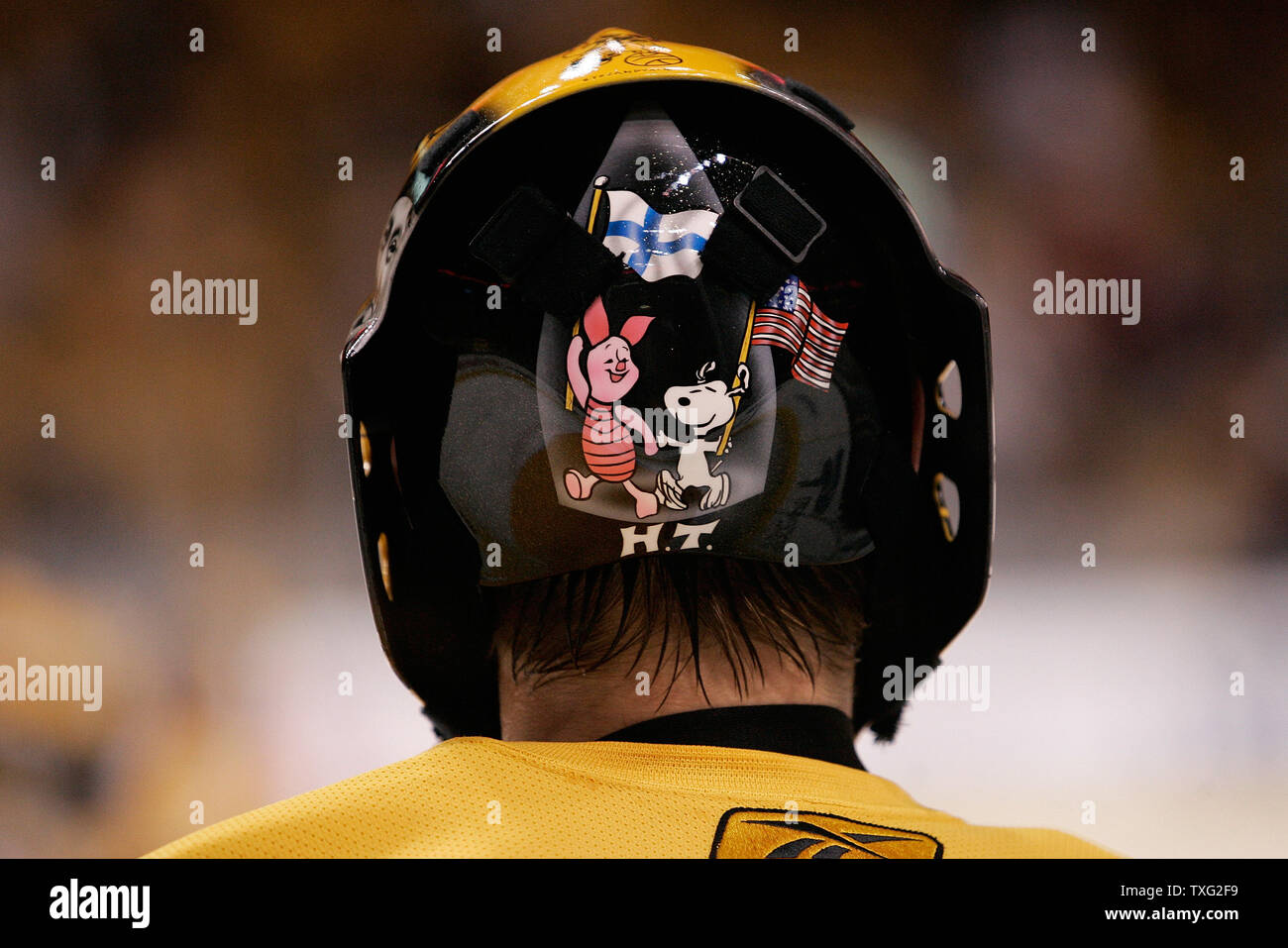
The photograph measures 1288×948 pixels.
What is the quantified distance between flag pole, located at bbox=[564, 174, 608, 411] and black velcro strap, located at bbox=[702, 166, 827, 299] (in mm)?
89

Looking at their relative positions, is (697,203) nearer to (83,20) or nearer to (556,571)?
(556,571)

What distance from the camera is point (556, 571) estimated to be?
87 centimetres

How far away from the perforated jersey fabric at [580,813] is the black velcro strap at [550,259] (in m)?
0.33

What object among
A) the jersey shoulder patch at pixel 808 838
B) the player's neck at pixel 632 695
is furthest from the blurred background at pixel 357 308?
the jersey shoulder patch at pixel 808 838

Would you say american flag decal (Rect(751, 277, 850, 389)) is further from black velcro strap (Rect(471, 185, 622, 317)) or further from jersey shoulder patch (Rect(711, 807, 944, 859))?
jersey shoulder patch (Rect(711, 807, 944, 859))

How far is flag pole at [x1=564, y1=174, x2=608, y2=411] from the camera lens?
33.4 inches

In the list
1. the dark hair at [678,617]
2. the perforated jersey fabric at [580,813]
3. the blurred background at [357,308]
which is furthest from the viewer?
the blurred background at [357,308]

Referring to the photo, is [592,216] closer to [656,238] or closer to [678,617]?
[656,238]

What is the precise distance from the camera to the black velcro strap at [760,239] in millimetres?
852

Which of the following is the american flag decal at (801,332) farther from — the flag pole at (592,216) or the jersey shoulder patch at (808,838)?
the jersey shoulder patch at (808,838)

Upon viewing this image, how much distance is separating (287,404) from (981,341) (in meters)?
2.12

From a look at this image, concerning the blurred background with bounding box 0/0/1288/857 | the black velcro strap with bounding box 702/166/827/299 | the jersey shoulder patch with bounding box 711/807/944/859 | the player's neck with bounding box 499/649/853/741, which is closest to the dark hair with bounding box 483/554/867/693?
the player's neck with bounding box 499/649/853/741

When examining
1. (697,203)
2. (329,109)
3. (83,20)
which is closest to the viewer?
(697,203)

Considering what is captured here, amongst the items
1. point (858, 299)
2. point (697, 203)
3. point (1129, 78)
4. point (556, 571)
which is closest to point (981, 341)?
point (858, 299)
